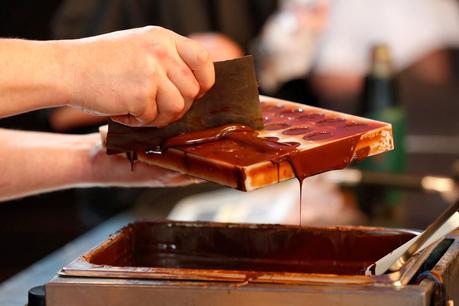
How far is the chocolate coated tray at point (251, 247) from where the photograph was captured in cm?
135

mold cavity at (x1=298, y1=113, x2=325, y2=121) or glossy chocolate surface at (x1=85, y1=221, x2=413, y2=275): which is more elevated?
mold cavity at (x1=298, y1=113, x2=325, y2=121)

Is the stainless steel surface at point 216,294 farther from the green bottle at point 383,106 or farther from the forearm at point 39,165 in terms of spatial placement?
the green bottle at point 383,106

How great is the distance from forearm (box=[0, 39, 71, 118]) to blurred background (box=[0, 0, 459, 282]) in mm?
1642

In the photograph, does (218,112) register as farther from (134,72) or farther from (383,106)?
(383,106)

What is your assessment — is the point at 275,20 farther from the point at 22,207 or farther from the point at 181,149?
the point at 181,149

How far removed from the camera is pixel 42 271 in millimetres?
2031

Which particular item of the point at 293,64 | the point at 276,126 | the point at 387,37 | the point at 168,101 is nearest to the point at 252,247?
the point at 276,126

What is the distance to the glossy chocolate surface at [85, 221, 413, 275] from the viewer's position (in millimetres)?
1354

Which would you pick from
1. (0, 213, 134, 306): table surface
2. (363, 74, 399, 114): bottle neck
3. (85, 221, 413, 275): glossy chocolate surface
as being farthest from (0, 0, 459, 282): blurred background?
(85, 221, 413, 275): glossy chocolate surface

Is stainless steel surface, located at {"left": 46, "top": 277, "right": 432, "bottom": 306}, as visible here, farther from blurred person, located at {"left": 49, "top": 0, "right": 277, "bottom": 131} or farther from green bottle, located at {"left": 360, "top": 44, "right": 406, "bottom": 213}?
blurred person, located at {"left": 49, "top": 0, "right": 277, "bottom": 131}

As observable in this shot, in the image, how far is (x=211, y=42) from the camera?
343 centimetres

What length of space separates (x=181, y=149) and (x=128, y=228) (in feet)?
0.65

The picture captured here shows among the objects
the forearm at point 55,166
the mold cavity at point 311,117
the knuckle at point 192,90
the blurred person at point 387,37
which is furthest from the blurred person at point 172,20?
the knuckle at point 192,90

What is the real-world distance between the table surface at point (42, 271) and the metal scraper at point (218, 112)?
49 centimetres
